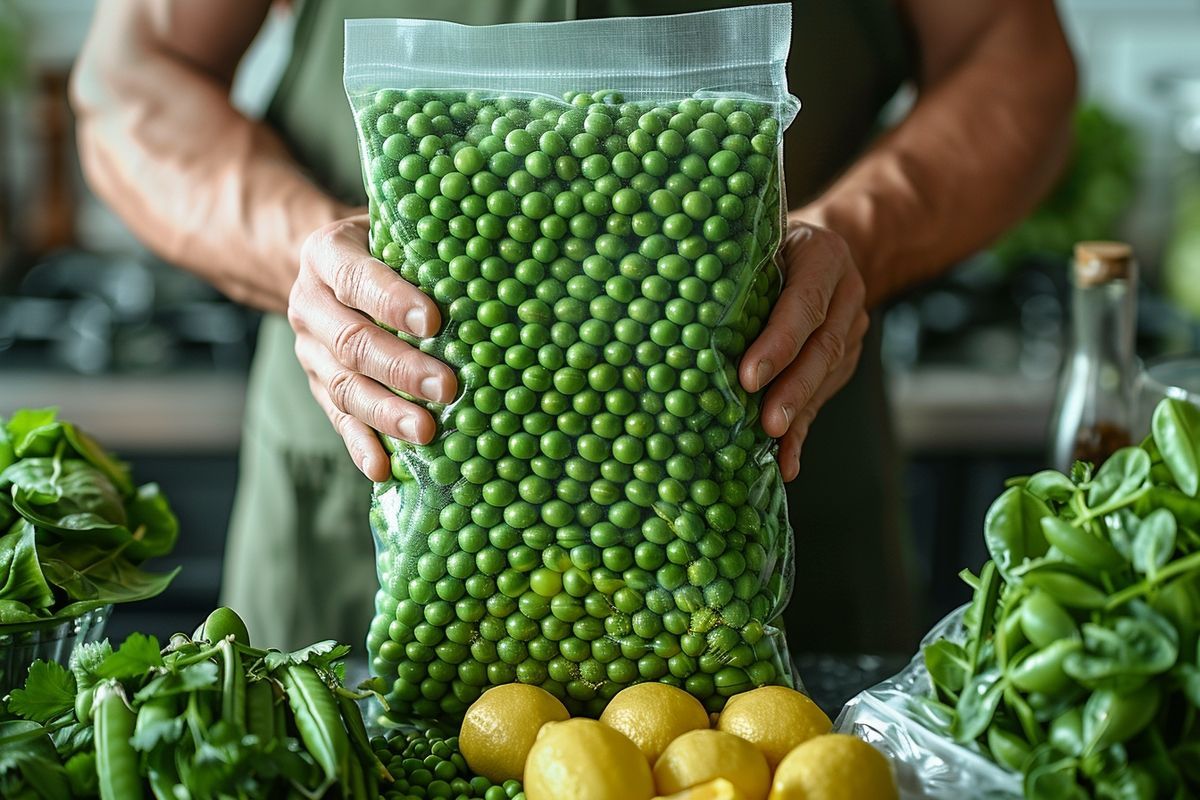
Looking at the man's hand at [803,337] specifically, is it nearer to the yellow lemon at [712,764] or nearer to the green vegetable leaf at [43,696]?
the yellow lemon at [712,764]

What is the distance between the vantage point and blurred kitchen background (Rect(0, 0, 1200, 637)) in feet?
5.65

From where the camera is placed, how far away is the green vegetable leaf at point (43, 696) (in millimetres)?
511

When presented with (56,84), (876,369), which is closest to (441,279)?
(876,369)

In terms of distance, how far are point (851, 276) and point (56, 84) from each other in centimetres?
199

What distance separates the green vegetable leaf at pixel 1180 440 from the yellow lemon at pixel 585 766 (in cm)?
24

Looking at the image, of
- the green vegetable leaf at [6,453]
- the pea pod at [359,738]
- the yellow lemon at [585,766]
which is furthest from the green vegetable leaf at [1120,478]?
the green vegetable leaf at [6,453]

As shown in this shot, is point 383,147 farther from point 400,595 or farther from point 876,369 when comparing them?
point 876,369

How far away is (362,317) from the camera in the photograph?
58 cm

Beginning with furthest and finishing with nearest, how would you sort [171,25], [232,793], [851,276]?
[171,25] < [851,276] < [232,793]

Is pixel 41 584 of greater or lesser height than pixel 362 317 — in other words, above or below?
below

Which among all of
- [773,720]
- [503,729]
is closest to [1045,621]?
[773,720]

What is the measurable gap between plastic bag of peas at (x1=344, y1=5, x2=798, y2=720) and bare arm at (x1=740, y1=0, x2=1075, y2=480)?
18 centimetres

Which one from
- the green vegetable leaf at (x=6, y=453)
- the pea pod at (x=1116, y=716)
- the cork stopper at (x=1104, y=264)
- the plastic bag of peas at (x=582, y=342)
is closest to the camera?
the pea pod at (x=1116, y=716)

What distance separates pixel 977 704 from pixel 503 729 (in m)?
0.21
